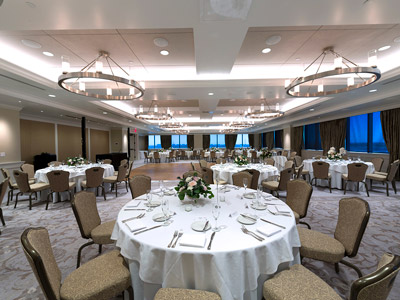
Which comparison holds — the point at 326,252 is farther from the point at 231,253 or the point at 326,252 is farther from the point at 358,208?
the point at 231,253

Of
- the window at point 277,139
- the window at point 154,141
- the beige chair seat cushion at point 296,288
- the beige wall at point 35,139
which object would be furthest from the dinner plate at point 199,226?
the window at point 154,141

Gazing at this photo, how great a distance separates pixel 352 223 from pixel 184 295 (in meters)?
1.87

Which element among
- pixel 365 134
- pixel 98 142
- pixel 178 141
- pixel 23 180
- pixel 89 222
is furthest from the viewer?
pixel 178 141

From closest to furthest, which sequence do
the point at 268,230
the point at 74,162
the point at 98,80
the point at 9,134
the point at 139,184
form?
the point at 268,230 < the point at 139,184 < the point at 98,80 < the point at 74,162 < the point at 9,134

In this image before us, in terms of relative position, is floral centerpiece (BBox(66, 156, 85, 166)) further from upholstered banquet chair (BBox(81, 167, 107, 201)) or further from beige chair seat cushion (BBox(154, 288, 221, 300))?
beige chair seat cushion (BBox(154, 288, 221, 300))

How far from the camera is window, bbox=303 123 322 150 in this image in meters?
12.8

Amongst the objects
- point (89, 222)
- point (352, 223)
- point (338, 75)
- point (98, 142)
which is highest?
point (338, 75)

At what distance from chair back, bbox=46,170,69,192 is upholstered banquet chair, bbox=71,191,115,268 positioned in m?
2.95

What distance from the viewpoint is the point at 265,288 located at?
1412 mm

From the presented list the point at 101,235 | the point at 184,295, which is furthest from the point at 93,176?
the point at 184,295

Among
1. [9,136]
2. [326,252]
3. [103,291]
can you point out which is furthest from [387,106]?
[9,136]

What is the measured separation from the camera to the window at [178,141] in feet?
79.7

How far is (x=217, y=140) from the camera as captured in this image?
80.1ft

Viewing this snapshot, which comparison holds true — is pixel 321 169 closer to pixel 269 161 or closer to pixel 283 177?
pixel 269 161
